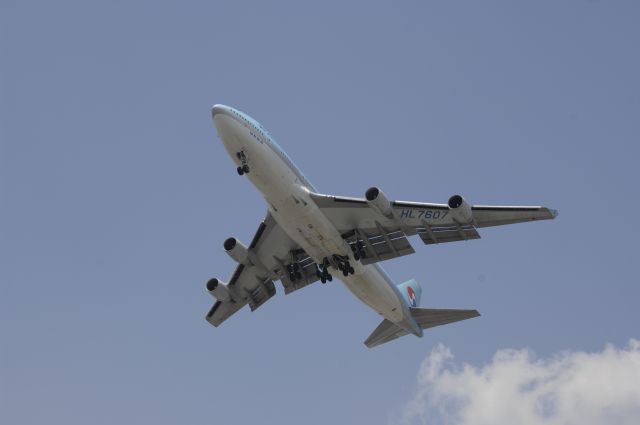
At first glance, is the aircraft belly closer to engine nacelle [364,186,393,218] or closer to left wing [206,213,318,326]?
engine nacelle [364,186,393,218]

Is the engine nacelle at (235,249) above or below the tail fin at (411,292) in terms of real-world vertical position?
below

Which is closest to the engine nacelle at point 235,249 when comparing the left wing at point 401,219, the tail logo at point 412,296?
the left wing at point 401,219

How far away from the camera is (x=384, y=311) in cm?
4347

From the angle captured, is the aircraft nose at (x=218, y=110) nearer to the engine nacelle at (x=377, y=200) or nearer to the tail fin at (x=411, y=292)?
the engine nacelle at (x=377, y=200)

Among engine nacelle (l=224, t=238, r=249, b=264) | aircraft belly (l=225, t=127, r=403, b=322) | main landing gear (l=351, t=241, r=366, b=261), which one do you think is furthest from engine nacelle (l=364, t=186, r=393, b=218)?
engine nacelle (l=224, t=238, r=249, b=264)

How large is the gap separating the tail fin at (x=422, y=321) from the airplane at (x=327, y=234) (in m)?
0.05

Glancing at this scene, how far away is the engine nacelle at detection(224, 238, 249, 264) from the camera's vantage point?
→ 142 feet

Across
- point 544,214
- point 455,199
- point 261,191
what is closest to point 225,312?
point 261,191

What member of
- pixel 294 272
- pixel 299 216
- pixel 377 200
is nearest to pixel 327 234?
pixel 299 216

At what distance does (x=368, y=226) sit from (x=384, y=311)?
17.1ft

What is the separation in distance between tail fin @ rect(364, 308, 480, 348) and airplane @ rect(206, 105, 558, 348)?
5 cm

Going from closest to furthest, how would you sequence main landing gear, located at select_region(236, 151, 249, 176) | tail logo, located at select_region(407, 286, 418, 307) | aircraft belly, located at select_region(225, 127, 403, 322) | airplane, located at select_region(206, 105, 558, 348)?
main landing gear, located at select_region(236, 151, 249, 176)
aircraft belly, located at select_region(225, 127, 403, 322)
airplane, located at select_region(206, 105, 558, 348)
tail logo, located at select_region(407, 286, 418, 307)

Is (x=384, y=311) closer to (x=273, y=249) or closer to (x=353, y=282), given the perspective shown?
(x=353, y=282)

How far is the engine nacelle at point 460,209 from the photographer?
3722cm
